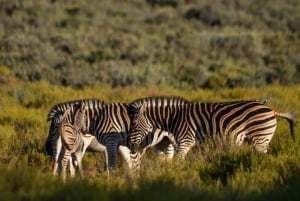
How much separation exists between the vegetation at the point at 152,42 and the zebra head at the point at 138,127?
1465 centimetres

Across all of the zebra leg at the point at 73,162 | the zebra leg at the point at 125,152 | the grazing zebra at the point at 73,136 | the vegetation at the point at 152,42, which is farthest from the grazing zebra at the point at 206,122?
the vegetation at the point at 152,42

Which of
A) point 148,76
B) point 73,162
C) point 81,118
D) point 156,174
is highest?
point 148,76

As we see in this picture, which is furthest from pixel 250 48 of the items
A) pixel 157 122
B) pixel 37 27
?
pixel 157 122

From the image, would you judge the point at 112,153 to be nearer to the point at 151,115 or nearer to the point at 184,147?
the point at 151,115

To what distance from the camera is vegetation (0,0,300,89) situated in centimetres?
2950

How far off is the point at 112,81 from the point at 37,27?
63.8 ft

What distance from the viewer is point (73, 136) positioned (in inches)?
446

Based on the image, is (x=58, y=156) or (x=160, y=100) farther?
(x=160, y=100)

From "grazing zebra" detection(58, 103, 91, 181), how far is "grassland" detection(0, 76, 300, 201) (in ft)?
1.16

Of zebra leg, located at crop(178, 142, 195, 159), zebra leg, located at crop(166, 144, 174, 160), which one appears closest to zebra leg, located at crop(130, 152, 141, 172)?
zebra leg, located at crop(166, 144, 174, 160)

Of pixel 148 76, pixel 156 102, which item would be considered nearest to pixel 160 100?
pixel 156 102

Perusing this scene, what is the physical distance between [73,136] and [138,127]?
1.08 m

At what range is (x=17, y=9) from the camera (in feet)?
175

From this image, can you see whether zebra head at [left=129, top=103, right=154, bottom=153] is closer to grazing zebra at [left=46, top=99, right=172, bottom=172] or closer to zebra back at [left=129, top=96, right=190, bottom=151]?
zebra back at [left=129, top=96, right=190, bottom=151]
